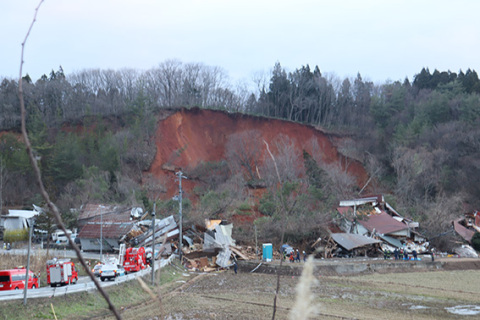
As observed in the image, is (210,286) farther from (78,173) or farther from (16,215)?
(78,173)

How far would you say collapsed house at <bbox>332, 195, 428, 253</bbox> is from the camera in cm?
4259

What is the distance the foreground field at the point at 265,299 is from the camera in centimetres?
1922

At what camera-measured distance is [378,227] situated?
44.0 m

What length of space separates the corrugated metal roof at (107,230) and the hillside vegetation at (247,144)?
20.2 feet

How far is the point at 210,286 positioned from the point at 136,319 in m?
9.45

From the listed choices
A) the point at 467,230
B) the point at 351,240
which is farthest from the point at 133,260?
the point at 467,230

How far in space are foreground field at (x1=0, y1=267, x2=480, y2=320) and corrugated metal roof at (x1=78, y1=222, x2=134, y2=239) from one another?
1101 centimetres

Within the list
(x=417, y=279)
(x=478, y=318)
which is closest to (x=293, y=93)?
(x=417, y=279)

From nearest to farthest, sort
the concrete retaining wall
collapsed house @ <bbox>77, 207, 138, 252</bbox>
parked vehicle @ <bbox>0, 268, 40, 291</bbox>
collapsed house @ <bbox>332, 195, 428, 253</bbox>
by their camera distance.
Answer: parked vehicle @ <bbox>0, 268, 40, 291</bbox> → the concrete retaining wall → collapsed house @ <bbox>77, 207, 138, 252</bbox> → collapsed house @ <bbox>332, 195, 428, 253</bbox>

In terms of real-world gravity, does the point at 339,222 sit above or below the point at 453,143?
below

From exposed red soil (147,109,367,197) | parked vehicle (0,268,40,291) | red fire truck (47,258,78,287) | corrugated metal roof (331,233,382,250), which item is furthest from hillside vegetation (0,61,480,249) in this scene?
parked vehicle (0,268,40,291)

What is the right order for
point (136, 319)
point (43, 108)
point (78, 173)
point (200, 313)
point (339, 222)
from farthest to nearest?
1. point (43, 108)
2. point (78, 173)
3. point (339, 222)
4. point (200, 313)
5. point (136, 319)

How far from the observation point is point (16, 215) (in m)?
49.5

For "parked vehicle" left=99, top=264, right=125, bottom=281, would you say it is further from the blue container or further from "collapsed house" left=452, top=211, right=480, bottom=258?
"collapsed house" left=452, top=211, right=480, bottom=258
